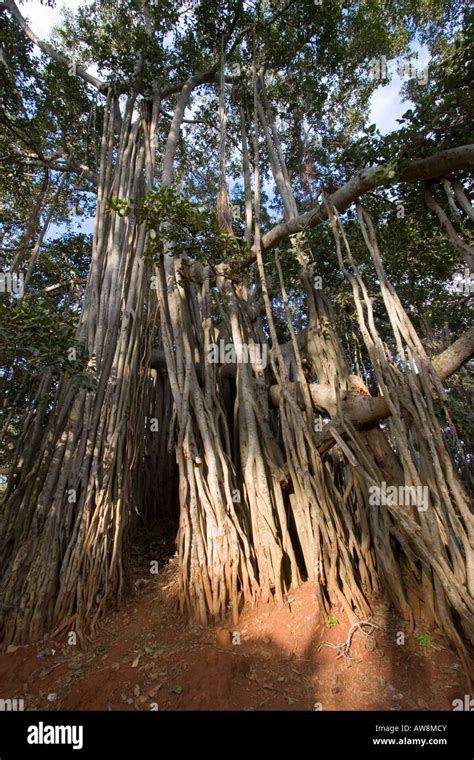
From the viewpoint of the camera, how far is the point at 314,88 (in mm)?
6238

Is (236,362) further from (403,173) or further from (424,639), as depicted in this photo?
(424,639)

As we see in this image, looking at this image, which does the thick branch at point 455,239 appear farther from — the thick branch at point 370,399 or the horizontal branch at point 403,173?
the thick branch at point 370,399

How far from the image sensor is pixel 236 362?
14.9ft

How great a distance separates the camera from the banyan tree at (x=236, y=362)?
9.94 ft

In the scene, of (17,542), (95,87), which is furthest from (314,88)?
(17,542)

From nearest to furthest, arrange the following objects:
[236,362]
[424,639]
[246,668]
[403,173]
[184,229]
A: 1. [246,668]
2. [424,639]
3. [403,173]
4. [184,229]
5. [236,362]

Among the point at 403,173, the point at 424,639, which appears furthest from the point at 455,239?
the point at 424,639

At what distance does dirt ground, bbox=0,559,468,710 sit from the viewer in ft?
7.37

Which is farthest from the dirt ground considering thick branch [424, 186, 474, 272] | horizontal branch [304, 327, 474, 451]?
thick branch [424, 186, 474, 272]

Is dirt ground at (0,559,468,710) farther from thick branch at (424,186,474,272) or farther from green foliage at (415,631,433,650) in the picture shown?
thick branch at (424,186,474,272)

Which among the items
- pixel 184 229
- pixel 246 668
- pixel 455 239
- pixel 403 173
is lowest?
pixel 246 668

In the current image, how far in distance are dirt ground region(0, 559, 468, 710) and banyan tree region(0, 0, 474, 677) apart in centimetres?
16

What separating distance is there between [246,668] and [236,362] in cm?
299

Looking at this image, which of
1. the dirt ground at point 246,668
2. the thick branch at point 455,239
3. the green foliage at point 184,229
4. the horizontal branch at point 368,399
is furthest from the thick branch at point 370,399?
the green foliage at point 184,229
